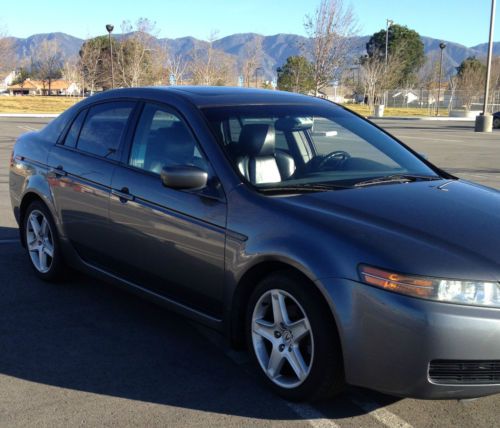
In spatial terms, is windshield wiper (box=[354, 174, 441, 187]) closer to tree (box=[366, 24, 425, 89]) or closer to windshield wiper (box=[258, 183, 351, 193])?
windshield wiper (box=[258, 183, 351, 193])

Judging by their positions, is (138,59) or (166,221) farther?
(138,59)

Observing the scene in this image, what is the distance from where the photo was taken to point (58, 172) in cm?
513

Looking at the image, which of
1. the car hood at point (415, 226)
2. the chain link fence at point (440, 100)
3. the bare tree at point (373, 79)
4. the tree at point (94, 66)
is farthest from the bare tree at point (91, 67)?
the car hood at point (415, 226)

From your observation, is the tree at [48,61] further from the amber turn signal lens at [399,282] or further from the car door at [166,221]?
the amber turn signal lens at [399,282]

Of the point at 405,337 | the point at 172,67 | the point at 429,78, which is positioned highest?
the point at 429,78

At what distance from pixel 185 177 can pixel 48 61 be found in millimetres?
96063

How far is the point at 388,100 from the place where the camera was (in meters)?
69.8

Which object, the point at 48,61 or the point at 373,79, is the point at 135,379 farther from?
the point at 48,61

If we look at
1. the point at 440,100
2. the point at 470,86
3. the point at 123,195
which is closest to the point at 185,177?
the point at 123,195

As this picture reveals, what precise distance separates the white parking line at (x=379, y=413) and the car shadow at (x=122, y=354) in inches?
1.9

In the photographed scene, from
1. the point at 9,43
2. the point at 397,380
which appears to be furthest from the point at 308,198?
the point at 9,43

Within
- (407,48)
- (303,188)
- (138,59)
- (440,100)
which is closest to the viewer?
(303,188)

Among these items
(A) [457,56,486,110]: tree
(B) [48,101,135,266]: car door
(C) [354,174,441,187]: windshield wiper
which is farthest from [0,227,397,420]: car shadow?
(A) [457,56,486,110]: tree

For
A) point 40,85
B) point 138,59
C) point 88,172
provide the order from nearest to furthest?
point 88,172 → point 138,59 → point 40,85
